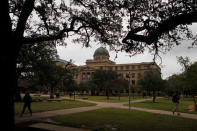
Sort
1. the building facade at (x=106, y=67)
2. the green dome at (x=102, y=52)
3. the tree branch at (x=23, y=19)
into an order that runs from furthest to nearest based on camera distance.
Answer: the green dome at (x=102, y=52) → the building facade at (x=106, y=67) → the tree branch at (x=23, y=19)

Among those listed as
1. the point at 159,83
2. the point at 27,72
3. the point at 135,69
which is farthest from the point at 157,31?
the point at 135,69

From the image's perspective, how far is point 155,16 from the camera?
32.0 ft

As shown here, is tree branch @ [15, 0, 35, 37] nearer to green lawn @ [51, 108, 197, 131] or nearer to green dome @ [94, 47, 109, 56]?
green lawn @ [51, 108, 197, 131]

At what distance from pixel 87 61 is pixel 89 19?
109359mm

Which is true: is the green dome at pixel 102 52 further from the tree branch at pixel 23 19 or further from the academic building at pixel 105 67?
the tree branch at pixel 23 19

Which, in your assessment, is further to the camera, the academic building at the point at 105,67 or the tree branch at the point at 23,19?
the academic building at the point at 105,67

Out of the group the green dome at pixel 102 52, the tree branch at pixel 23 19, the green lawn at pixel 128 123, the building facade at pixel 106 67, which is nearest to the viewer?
the tree branch at pixel 23 19

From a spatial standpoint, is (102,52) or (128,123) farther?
(102,52)

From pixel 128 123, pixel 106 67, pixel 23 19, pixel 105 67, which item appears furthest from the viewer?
pixel 106 67

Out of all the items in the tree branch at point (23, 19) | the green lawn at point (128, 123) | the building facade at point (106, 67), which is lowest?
the green lawn at point (128, 123)

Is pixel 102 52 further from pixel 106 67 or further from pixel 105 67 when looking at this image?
pixel 106 67

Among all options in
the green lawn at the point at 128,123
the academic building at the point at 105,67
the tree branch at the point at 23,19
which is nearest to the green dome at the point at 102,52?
the academic building at the point at 105,67

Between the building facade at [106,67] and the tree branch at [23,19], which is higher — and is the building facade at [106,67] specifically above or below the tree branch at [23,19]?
above

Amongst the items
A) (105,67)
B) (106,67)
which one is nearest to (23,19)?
(105,67)
